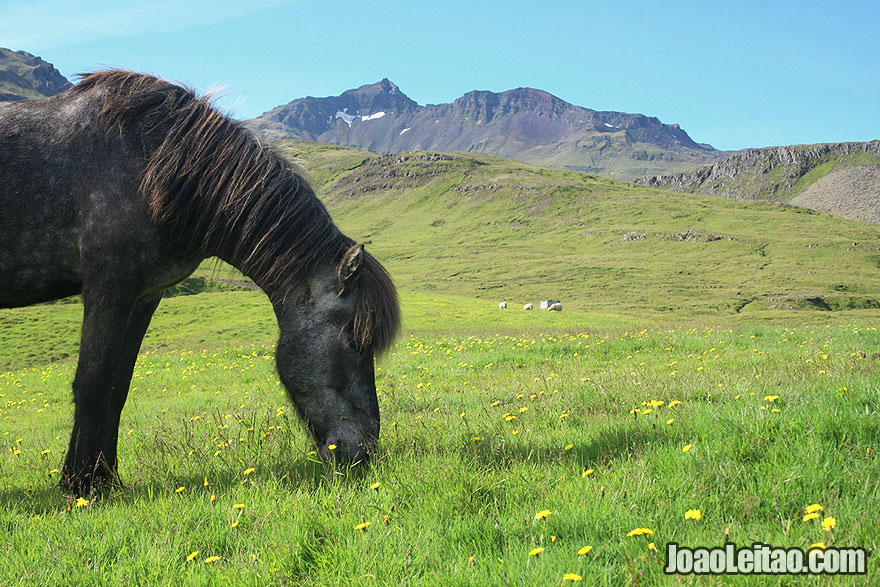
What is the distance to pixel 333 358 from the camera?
4781mm

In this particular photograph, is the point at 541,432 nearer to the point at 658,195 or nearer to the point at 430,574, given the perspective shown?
the point at 430,574

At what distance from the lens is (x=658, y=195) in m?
189

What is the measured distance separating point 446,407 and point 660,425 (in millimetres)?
3181

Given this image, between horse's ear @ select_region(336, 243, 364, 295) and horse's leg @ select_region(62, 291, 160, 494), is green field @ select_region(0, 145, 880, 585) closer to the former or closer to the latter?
horse's leg @ select_region(62, 291, 160, 494)

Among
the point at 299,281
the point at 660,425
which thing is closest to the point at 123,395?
the point at 299,281

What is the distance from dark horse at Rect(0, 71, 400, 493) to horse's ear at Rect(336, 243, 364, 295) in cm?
1

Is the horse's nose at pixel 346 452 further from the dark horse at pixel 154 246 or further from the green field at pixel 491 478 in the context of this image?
the green field at pixel 491 478

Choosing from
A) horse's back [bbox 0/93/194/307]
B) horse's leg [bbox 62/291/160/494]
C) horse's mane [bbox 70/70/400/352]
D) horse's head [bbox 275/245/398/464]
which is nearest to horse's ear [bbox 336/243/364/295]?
horse's head [bbox 275/245/398/464]

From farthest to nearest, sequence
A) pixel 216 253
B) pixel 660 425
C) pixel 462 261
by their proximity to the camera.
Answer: pixel 462 261 → pixel 216 253 → pixel 660 425

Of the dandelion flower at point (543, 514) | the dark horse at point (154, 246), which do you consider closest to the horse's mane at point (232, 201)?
the dark horse at point (154, 246)

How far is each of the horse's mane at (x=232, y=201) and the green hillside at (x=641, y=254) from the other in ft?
2.50

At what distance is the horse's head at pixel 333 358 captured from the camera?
471 centimetres

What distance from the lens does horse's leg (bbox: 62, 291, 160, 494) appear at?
4.57 meters

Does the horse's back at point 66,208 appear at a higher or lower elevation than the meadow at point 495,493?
higher
